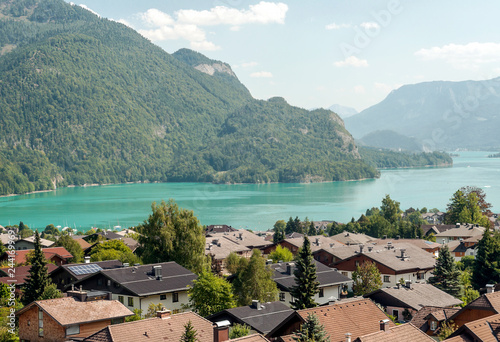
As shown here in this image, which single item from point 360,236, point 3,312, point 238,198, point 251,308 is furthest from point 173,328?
point 238,198

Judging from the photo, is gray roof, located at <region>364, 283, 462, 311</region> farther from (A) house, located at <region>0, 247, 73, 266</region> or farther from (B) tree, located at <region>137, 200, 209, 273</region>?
(A) house, located at <region>0, 247, 73, 266</region>

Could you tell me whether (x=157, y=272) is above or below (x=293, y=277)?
above

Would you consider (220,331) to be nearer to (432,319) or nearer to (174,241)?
(432,319)

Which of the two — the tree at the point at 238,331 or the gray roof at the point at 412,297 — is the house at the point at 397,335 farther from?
the gray roof at the point at 412,297

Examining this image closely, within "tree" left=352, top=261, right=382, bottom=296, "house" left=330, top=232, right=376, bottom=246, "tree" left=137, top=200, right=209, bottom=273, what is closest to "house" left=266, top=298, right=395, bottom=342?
"tree" left=352, top=261, right=382, bottom=296

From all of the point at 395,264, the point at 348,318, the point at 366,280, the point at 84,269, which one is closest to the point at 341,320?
the point at 348,318

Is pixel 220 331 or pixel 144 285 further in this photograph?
pixel 144 285

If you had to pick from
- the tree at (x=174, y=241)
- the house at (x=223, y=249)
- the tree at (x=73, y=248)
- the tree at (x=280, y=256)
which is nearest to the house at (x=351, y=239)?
the house at (x=223, y=249)
